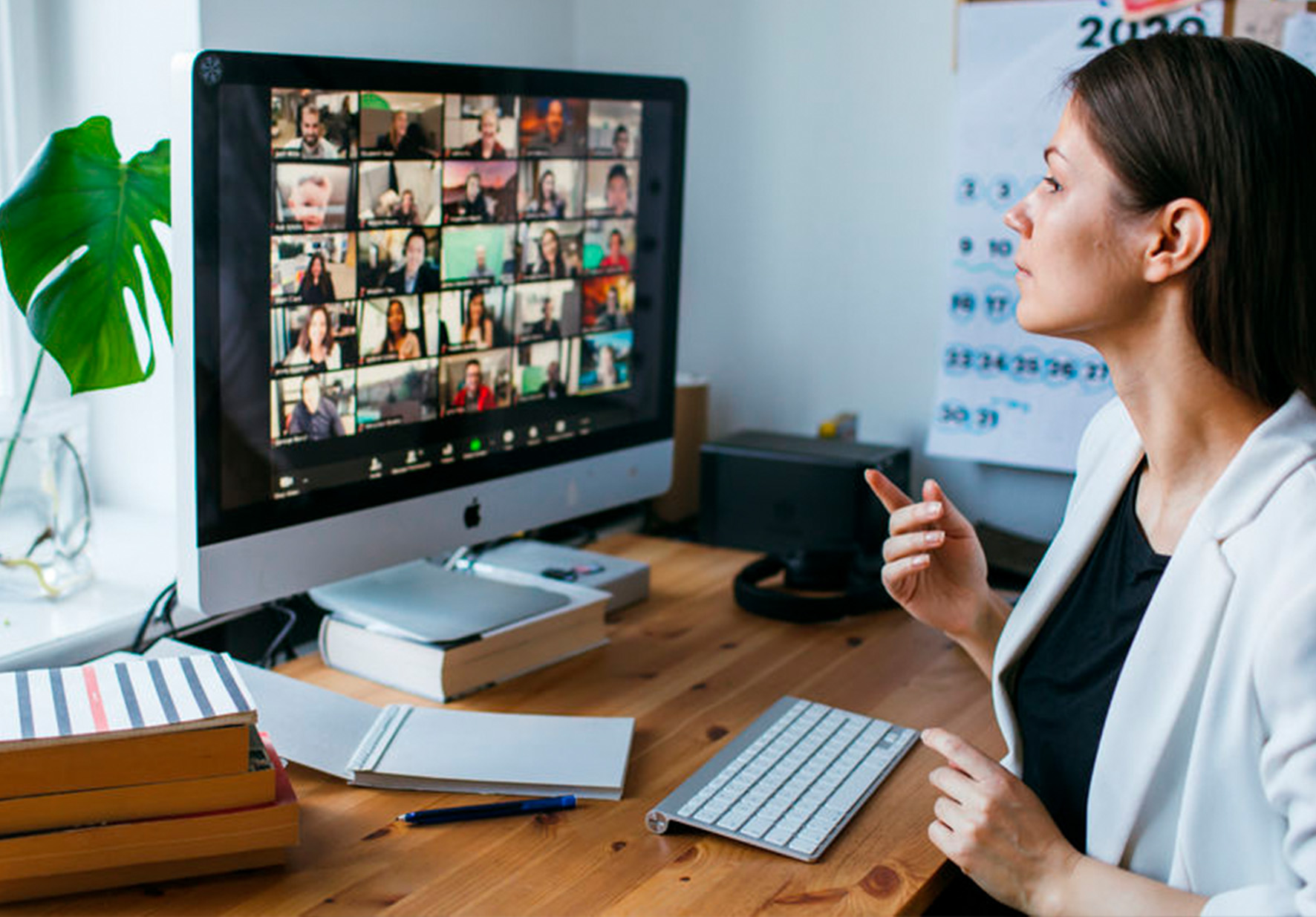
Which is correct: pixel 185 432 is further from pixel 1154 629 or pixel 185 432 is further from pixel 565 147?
pixel 1154 629

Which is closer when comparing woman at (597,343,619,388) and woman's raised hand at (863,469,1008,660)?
woman's raised hand at (863,469,1008,660)

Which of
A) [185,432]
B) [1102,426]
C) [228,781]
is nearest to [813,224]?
[1102,426]

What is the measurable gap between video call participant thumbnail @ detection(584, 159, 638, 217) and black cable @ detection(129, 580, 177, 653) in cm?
64

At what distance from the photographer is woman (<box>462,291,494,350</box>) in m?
1.44

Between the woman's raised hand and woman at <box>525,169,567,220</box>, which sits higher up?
woman at <box>525,169,567,220</box>

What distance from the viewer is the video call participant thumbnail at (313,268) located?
1234mm

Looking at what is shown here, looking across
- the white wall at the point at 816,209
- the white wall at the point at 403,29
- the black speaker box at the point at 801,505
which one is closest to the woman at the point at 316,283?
the white wall at the point at 403,29

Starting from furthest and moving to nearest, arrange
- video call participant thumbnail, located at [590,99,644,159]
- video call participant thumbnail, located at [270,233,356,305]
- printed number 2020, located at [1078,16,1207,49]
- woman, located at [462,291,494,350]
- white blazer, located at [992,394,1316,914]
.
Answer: printed number 2020, located at [1078,16,1207,49] → video call participant thumbnail, located at [590,99,644,159] → woman, located at [462,291,494,350] → video call participant thumbnail, located at [270,233,356,305] → white blazer, located at [992,394,1316,914]

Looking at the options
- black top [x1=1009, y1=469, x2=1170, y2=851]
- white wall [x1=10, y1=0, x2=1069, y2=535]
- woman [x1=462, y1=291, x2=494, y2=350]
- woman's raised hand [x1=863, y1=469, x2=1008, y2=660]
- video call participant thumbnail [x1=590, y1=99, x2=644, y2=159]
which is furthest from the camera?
white wall [x1=10, y1=0, x2=1069, y2=535]

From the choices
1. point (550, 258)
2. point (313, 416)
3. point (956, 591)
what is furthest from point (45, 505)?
point (956, 591)

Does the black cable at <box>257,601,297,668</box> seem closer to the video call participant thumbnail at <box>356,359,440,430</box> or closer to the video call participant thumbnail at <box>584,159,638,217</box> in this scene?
the video call participant thumbnail at <box>356,359,440,430</box>

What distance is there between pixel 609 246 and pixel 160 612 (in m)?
0.67

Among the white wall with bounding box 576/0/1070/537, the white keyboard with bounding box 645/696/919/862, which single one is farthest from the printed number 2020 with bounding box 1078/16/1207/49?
the white keyboard with bounding box 645/696/919/862

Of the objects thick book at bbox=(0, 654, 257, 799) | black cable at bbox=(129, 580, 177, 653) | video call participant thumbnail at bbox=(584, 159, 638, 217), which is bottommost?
black cable at bbox=(129, 580, 177, 653)
